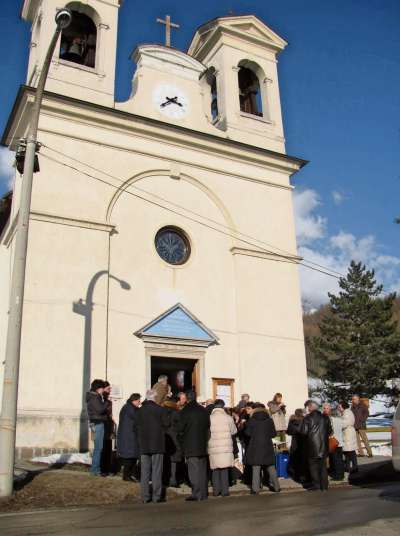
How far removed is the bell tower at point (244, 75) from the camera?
63.8 ft

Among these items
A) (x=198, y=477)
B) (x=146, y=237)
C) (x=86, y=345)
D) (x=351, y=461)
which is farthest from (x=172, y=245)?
(x=198, y=477)

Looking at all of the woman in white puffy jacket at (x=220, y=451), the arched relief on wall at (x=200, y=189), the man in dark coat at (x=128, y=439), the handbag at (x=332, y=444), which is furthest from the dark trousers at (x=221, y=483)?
the arched relief on wall at (x=200, y=189)

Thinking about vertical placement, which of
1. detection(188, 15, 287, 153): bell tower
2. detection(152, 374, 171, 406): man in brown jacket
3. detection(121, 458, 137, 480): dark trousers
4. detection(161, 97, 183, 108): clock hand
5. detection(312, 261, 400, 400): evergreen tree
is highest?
detection(188, 15, 287, 153): bell tower

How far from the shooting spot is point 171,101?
18094mm

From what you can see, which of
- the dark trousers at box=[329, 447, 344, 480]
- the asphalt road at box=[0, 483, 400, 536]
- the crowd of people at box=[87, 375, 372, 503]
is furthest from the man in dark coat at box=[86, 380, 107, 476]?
the dark trousers at box=[329, 447, 344, 480]

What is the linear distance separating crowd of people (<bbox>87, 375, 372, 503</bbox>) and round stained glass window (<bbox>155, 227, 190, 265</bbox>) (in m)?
5.73

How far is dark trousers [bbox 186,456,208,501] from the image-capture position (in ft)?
27.1

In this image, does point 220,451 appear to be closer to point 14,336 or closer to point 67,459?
point 14,336

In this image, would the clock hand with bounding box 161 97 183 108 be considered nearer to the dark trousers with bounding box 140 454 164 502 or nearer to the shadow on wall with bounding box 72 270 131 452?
the shadow on wall with bounding box 72 270 131 452

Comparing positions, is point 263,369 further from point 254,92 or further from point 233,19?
point 233,19

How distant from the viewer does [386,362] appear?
30891mm

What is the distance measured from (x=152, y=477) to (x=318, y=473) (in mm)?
3170

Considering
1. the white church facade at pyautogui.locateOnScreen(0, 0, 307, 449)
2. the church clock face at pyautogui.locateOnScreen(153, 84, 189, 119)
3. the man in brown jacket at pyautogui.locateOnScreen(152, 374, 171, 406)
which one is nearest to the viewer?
the man in brown jacket at pyautogui.locateOnScreen(152, 374, 171, 406)

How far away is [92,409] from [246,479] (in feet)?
10.4
